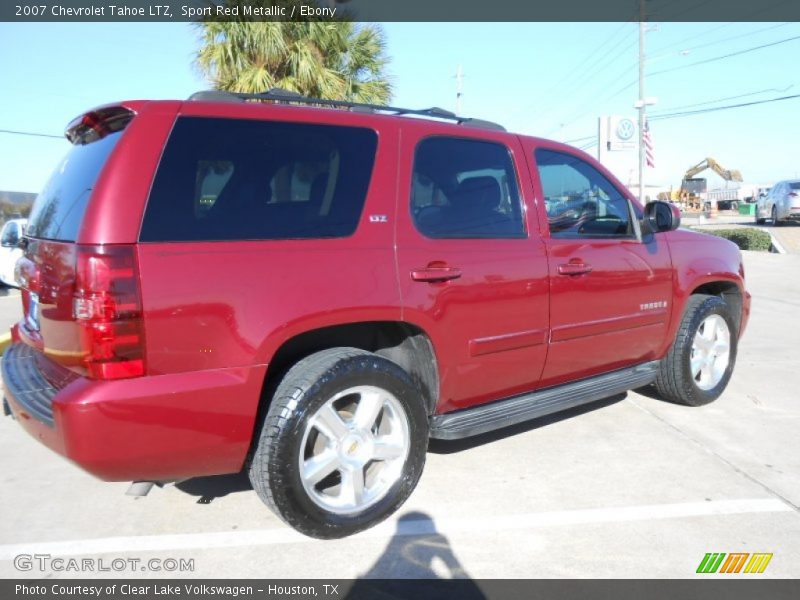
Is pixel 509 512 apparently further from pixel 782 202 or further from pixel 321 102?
pixel 782 202

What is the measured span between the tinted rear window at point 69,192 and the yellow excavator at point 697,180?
164 feet

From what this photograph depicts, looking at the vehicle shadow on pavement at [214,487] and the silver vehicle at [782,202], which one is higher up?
the silver vehicle at [782,202]

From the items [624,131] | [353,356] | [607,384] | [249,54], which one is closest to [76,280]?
[353,356]

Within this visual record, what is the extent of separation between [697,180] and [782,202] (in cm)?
2536

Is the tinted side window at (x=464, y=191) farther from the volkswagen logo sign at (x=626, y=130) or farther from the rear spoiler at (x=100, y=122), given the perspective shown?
the volkswagen logo sign at (x=626, y=130)

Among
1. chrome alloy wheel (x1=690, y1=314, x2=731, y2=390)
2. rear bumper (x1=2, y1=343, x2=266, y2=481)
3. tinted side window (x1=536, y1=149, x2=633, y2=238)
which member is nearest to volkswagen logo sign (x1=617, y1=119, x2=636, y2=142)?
chrome alloy wheel (x1=690, y1=314, x2=731, y2=390)

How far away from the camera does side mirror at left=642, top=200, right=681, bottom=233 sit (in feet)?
13.7

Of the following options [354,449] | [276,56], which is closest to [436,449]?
[354,449]

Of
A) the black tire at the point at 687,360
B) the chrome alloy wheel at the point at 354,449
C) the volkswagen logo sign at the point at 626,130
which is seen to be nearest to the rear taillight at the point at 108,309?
the chrome alloy wheel at the point at 354,449

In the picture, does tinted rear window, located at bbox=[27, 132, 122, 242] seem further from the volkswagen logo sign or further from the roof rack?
the volkswagen logo sign

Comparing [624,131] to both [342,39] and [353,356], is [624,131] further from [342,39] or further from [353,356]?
[353,356]

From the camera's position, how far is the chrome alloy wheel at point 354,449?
2867 millimetres

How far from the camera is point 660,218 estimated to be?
420 cm

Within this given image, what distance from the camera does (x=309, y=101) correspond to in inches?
127
